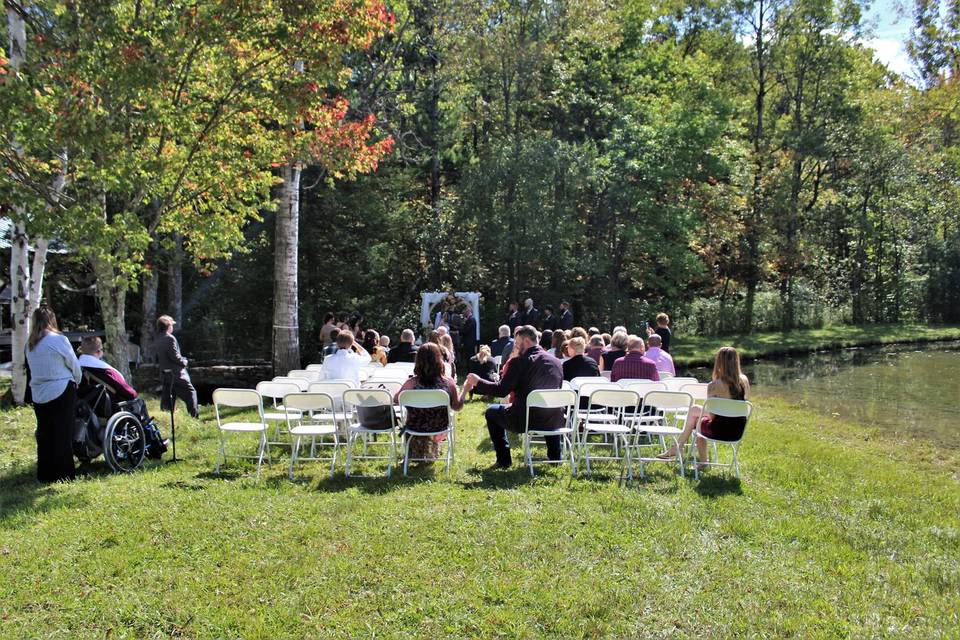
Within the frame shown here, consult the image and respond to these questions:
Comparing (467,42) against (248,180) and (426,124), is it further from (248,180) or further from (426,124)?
(248,180)

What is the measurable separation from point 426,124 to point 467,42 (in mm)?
2656

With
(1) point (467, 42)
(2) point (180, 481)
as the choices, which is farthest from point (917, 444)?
(1) point (467, 42)

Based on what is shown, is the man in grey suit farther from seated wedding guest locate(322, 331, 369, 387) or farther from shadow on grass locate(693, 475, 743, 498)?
shadow on grass locate(693, 475, 743, 498)

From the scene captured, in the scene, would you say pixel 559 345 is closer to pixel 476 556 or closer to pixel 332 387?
pixel 332 387

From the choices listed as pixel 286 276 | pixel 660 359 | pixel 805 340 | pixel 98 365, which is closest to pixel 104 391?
pixel 98 365

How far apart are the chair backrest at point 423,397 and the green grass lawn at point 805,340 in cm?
1539

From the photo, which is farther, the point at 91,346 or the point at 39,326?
the point at 91,346

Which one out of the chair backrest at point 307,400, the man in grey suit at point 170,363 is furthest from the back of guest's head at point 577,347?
the man in grey suit at point 170,363

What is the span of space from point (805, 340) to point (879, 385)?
33.5 ft

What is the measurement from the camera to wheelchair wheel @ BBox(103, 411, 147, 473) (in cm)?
722

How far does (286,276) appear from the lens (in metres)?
13.8

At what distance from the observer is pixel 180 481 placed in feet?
22.9

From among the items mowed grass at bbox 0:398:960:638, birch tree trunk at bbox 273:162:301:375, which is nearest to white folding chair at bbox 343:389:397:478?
mowed grass at bbox 0:398:960:638

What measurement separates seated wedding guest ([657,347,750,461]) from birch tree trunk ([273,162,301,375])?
Result: 8.44 m
